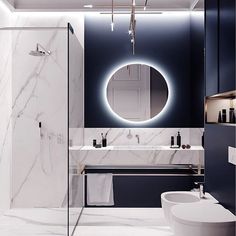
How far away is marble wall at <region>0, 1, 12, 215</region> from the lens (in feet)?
11.5

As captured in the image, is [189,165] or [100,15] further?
[100,15]

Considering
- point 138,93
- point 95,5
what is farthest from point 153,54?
point 95,5

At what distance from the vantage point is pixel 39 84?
343cm

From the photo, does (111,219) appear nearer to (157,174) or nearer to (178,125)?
(157,174)

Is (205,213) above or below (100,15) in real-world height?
below

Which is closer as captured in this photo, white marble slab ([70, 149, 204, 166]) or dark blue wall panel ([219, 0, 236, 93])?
dark blue wall panel ([219, 0, 236, 93])

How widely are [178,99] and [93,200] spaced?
1.72m

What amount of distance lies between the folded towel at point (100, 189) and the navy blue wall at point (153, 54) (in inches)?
29.7

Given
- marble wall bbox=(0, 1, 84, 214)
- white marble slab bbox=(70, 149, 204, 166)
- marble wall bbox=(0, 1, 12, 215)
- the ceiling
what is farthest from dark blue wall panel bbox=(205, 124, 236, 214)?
marble wall bbox=(0, 1, 12, 215)

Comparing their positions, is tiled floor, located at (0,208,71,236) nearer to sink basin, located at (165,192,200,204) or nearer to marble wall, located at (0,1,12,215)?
marble wall, located at (0,1,12,215)

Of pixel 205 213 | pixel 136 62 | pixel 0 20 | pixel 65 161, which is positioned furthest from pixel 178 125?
pixel 0 20

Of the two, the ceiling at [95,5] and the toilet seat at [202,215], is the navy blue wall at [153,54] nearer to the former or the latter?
the ceiling at [95,5]

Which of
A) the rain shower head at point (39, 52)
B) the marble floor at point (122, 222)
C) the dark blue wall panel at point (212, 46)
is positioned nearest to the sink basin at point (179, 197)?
the marble floor at point (122, 222)

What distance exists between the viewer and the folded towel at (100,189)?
12.5ft
